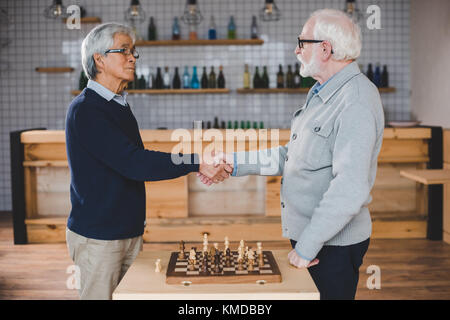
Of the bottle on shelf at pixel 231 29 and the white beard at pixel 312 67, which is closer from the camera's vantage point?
the white beard at pixel 312 67

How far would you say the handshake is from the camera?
203cm

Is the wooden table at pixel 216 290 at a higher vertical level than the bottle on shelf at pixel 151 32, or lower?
lower

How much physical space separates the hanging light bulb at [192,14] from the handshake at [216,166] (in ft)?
10.7

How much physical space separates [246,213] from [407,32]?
10.1 feet

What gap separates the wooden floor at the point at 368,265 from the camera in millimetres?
3111

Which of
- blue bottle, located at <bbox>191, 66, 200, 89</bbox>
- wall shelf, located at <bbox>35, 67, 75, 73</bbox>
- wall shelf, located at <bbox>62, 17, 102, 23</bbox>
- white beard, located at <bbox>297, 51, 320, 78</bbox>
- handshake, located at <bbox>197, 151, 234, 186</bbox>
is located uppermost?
wall shelf, located at <bbox>62, 17, 102, 23</bbox>

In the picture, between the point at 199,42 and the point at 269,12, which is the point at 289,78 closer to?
the point at 269,12

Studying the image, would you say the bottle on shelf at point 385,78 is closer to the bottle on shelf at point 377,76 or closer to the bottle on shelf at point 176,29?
the bottle on shelf at point 377,76

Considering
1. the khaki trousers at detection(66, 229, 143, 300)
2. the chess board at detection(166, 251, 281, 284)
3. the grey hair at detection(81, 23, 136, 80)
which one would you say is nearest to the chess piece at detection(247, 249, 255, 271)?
the chess board at detection(166, 251, 281, 284)

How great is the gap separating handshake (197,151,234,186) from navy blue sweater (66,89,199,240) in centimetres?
18

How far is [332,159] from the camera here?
151 centimetres

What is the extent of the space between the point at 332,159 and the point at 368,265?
7.91 ft

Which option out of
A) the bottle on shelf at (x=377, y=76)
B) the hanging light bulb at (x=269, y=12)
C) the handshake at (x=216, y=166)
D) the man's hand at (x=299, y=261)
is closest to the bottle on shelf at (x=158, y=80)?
the hanging light bulb at (x=269, y=12)

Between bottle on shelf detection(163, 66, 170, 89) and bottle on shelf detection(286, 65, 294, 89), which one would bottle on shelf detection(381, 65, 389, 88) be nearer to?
bottle on shelf detection(286, 65, 294, 89)
